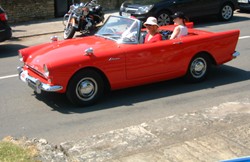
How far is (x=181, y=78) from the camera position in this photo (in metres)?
8.33

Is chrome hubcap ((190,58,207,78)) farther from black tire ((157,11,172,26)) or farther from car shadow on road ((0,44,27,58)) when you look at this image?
black tire ((157,11,172,26))

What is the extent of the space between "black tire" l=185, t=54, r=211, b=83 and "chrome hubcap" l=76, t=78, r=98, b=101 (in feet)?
6.31

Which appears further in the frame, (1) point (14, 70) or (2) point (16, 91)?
(1) point (14, 70)

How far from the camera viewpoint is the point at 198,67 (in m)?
8.05

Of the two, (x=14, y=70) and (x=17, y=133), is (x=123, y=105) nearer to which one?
(x=17, y=133)

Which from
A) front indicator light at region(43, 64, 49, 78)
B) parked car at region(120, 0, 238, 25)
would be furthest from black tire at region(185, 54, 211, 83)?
parked car at region(120, 0, 238, 25)

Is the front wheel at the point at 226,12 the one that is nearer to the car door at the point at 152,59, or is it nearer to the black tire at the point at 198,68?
the black tire at the point at 198,68

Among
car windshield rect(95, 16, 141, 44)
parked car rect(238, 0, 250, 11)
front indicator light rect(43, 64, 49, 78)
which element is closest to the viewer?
front indicator light rect(43, 64, 49, 78)

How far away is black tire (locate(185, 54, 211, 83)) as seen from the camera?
7.98 meters

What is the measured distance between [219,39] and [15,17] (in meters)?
10.6

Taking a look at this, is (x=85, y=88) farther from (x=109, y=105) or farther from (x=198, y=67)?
(x=198, y=67)

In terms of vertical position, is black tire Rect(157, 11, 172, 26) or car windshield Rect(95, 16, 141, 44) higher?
car windshield Rect(95, 16, 141, 44)

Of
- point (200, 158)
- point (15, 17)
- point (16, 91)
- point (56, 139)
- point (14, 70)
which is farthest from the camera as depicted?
point (15, 17)

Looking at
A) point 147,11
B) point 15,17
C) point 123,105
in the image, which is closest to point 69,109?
point 123,105
